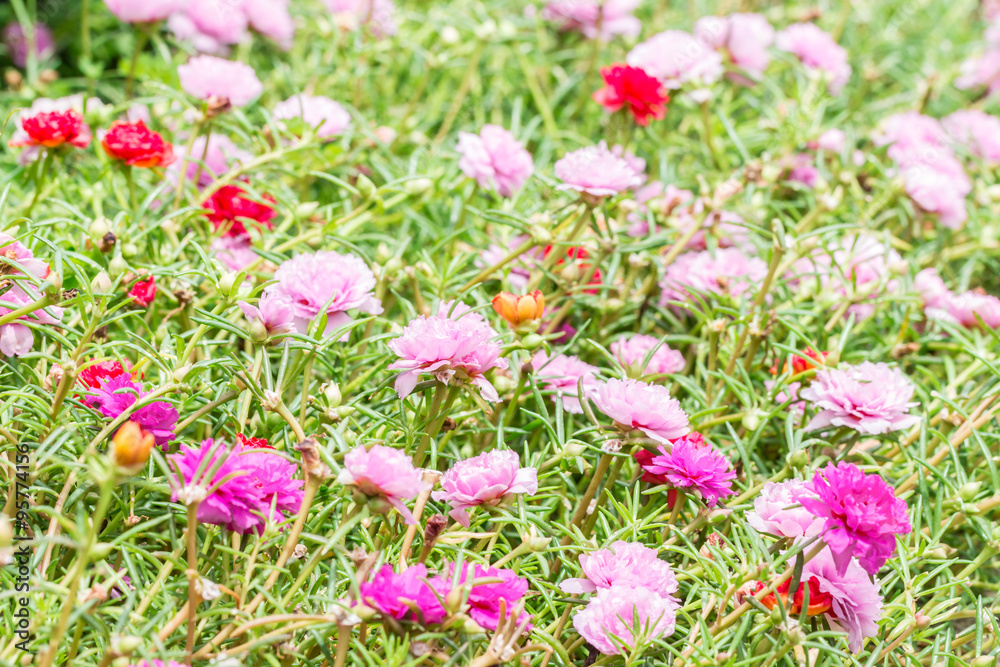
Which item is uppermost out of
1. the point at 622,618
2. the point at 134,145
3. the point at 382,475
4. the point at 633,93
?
the point at 633,93

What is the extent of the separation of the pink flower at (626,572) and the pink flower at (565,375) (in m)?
0.32

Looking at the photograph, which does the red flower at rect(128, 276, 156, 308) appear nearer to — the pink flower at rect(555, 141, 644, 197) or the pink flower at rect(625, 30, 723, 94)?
the pink flower at rect(555, 141, 644, 197)

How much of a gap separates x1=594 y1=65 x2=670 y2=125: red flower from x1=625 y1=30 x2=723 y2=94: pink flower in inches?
9.4

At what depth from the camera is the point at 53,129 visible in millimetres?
1450

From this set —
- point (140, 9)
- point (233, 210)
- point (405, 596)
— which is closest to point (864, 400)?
point (405, 596)

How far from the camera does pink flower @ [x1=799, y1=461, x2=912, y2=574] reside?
38.6 inches

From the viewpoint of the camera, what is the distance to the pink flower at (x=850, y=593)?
107 centimetres

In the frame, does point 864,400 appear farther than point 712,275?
No

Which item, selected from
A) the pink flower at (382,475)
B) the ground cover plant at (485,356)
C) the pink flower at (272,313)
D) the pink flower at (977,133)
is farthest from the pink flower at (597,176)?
the pink flower at (977,133)

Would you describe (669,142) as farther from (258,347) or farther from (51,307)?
(51,307)

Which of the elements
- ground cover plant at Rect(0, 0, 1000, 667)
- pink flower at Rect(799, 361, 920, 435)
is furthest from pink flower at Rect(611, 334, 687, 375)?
pink flower at Rect(799, 361, 920, 435)

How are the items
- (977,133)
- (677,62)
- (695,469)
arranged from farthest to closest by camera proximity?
(977,133) → (677,62) → (695,469)

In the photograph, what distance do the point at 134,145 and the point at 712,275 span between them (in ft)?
3.75

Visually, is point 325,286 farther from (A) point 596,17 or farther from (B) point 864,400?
(A) point 596,17
